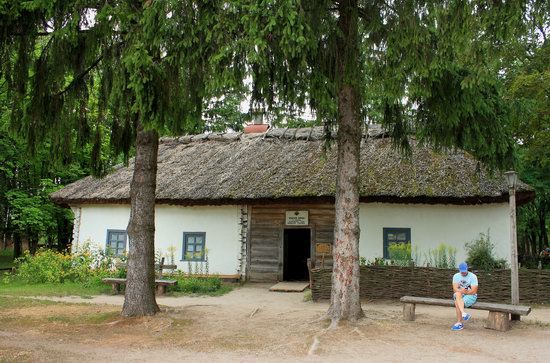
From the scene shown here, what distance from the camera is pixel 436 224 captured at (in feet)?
46.6

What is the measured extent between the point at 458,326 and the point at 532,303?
391 cm

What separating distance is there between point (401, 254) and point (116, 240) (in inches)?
389

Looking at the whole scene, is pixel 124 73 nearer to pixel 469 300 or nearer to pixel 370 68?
pixel 370 68

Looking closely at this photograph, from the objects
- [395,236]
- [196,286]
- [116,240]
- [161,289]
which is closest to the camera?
[161,289]

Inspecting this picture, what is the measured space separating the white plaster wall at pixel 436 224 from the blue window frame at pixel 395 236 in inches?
4.6

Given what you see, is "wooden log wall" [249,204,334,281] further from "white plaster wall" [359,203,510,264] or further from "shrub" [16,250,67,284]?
"shrub" [16,250,67,284]

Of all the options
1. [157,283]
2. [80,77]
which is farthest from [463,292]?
[80,77]

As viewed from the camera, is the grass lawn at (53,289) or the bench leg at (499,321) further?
the grass lawn at (53,289)

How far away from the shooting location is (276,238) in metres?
15.9

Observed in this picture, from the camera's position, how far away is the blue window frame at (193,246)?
643 inches

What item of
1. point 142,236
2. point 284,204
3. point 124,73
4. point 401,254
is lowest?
point 401,254

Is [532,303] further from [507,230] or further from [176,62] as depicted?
[176,62]

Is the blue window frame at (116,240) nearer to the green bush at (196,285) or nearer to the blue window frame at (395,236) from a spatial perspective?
the green bush at (196,285)

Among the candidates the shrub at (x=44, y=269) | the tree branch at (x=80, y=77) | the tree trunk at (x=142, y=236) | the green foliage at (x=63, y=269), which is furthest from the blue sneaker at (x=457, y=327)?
the shrub at (x=44, y=269)
